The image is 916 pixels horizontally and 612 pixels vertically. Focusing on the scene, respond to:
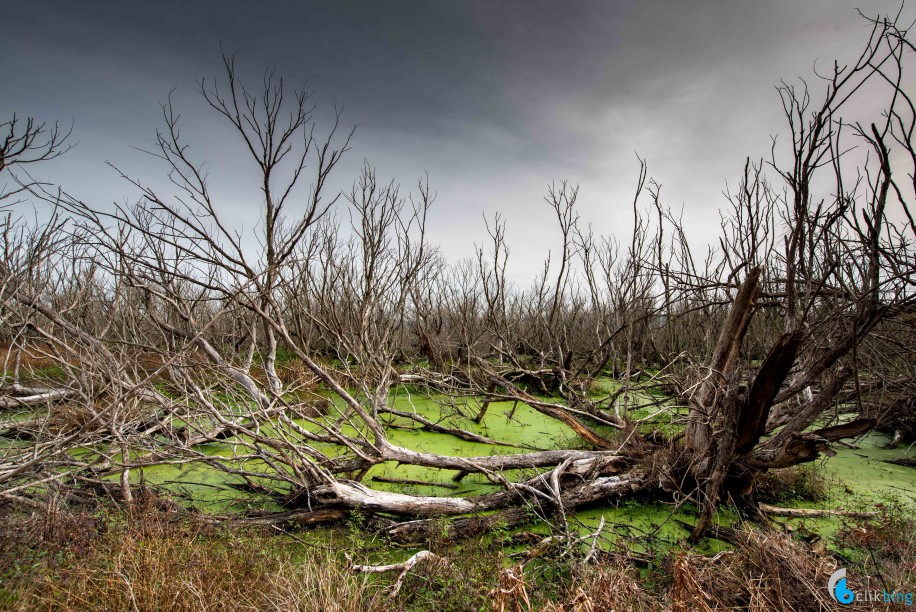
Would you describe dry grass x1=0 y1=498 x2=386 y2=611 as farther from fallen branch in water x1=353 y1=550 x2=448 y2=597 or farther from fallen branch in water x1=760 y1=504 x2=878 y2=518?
fallen branch in water x1=760 y1=504 x2=878 y2=518

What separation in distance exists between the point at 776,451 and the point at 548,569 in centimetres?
218

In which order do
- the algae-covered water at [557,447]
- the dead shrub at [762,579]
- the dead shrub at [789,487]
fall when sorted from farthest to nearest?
the dead shrub at [789,487], the algae-covered water at [557,447], the dead shrub at [762,579]

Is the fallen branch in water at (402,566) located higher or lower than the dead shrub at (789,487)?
higher

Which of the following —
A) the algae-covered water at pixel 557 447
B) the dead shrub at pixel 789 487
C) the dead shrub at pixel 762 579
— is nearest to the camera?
the dead shrub at pixel 762 579

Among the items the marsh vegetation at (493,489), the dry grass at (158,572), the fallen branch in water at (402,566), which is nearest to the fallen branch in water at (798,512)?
the marsh vegetation at (493,489)

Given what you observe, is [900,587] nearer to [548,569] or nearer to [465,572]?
[548,569]

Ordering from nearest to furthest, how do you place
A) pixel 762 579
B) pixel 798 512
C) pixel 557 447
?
pixel 762 579 < pixel 798 512 < pixel 557 447

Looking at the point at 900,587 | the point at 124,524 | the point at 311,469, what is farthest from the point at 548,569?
the point at 124,524

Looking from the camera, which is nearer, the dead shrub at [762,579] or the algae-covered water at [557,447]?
the dead shrub at [762,579]

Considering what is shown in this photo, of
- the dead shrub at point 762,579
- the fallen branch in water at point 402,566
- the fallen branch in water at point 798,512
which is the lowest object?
the fallen branch in water at point 798,512

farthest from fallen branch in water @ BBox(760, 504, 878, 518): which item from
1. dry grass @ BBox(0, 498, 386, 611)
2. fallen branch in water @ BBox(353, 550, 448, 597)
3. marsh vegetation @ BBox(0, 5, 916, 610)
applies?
dry grass @ BBox(0, 498, 386, 611)

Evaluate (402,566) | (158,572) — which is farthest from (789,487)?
(158,572)

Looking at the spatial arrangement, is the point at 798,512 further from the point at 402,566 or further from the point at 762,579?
the point at 402,566

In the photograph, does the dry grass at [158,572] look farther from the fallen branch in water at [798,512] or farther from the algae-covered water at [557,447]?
the fallen branch in water at [798,512]
